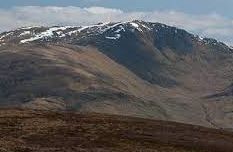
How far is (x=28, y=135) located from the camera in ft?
195

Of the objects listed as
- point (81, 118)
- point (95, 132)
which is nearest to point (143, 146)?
point (95, 132)

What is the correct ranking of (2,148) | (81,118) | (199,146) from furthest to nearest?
(81,118) → (199,146) → (2,148)

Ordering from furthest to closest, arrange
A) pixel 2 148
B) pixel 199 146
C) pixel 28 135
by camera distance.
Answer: pixel 199 146 → pixel 28 135 → pixel 2 148

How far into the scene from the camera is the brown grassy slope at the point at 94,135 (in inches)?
2199

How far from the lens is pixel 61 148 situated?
54.0 metres

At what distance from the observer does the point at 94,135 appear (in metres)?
62.7

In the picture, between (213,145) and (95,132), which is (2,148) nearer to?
(95,132)

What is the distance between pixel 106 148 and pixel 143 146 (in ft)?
15.7

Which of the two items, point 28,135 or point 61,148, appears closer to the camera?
point 61,148

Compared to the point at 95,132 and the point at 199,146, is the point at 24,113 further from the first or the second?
the point at 199,146

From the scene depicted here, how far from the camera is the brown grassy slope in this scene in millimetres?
55844

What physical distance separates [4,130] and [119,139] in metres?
12.6

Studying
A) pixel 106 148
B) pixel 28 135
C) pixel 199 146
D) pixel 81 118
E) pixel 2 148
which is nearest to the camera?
pixel 2 148

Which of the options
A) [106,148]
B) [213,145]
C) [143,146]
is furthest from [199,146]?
[106,148]
